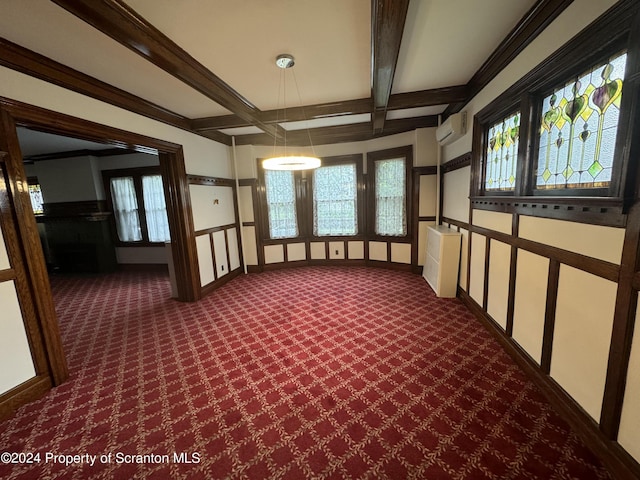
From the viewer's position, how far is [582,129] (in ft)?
5.34

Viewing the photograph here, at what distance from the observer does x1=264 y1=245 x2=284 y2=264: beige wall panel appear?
5.48m

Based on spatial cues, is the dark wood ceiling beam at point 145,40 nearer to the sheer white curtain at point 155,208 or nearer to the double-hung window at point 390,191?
the double-hung window at point 390,191

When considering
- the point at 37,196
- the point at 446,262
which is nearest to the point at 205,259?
the point at 446,262

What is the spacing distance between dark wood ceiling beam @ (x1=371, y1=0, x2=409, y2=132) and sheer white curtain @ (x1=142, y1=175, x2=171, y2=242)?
514 cm

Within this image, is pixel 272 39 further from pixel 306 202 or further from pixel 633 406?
pixel 306 202

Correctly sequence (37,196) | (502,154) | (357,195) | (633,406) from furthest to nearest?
(37,196) → (357,195) → (502,154) → (633,406)

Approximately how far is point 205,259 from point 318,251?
2321mm

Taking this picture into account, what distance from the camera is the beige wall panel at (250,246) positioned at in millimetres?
5359

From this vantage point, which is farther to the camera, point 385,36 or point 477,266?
point 477,266

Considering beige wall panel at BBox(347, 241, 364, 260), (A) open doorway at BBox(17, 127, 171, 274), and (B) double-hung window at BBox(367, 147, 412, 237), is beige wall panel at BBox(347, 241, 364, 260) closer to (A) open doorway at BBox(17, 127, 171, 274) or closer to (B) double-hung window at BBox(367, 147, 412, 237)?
(B) double-hung window at BBox(367, 147, 412, 237)

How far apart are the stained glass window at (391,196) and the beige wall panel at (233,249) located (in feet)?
9.45

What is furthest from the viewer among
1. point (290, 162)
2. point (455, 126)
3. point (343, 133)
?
point (343, 133)

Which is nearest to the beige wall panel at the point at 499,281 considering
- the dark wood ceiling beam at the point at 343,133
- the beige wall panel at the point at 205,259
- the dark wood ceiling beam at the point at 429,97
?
the dark wood ceiling beam at the point at 429,97

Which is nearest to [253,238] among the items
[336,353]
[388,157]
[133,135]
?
[133,135]
